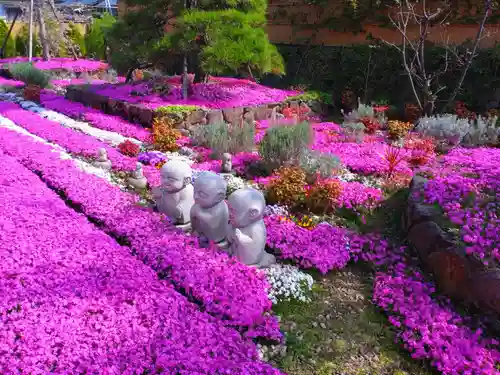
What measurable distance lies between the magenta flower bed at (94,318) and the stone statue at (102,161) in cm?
266

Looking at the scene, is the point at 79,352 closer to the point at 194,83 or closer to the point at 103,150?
the point at 103,150

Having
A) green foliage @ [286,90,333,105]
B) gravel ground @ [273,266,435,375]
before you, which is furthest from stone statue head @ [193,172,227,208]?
green foliage @ [286,90,333,105]

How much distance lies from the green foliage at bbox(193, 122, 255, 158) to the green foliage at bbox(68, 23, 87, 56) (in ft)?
60.4

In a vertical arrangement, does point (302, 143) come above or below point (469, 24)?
below

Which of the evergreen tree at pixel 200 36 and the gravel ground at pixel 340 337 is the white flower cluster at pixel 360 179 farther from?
the evergreen tree at pixel 200 36

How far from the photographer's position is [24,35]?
2306cm

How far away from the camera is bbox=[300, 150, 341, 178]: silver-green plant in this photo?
6.37m

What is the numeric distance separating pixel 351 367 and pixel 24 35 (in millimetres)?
25392

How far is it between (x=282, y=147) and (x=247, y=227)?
2905 mm

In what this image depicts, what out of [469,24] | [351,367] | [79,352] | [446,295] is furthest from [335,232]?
[469,24]

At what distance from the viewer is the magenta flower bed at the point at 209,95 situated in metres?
10.7

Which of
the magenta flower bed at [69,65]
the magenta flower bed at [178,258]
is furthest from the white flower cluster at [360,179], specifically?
the magenta flower bed at [69,65]

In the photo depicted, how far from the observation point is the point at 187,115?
982cm

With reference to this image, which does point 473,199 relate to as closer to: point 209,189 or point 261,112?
point 209,189
